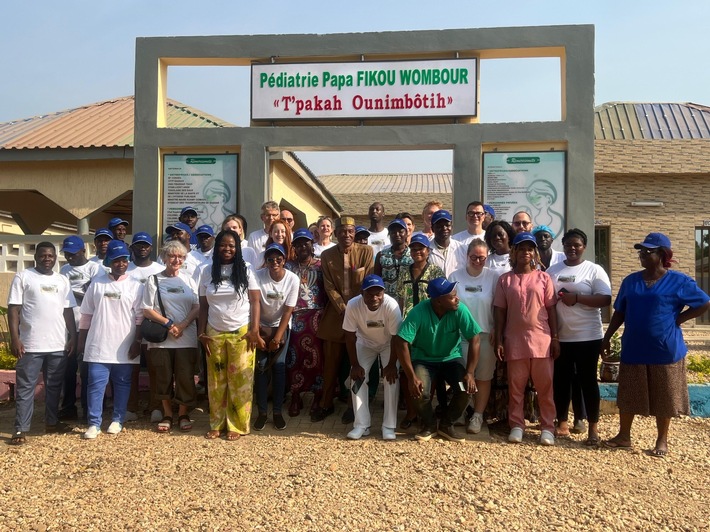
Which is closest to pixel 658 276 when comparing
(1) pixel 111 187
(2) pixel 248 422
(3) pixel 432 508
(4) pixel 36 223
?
(3) pixel 432 508

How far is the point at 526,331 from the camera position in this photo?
5.53m

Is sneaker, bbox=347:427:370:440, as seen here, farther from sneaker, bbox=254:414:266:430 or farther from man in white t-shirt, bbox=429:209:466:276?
man in white t-shirt, bbox=429:209:466:276

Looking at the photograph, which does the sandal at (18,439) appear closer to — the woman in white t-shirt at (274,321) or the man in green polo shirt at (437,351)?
the woman in white t-shirt at (274,321)

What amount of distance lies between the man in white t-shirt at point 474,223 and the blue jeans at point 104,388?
332 centimetres

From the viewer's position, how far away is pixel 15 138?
39.8 feet

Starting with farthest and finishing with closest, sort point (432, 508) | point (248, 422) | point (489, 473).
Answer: point (248, 422), point (489, 473), point (432, 508)

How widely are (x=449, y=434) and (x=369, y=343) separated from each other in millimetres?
1007

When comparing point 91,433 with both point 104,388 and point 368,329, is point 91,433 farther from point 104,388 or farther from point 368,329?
point 368,329

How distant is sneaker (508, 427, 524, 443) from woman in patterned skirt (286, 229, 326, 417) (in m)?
1.82

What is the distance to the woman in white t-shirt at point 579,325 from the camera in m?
5.58

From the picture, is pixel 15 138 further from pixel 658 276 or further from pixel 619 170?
pixel 619 170

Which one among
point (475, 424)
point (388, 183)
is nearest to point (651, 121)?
point (388, 183)

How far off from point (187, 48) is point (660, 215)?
36.5ft

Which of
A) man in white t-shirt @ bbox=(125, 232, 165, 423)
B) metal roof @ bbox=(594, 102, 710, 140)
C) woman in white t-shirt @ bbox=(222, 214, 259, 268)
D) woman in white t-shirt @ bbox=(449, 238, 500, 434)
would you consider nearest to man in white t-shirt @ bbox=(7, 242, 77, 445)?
man in white t-shirt @ bbox=(125, 232, 165, 423)
